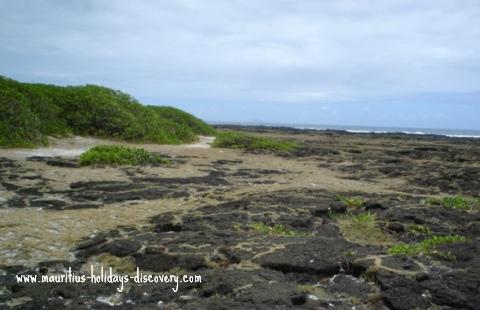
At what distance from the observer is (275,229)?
6.68m

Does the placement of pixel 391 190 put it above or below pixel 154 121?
below

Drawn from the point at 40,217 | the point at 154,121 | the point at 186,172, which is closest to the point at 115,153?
the point at 186,172

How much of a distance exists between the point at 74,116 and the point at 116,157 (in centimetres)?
886

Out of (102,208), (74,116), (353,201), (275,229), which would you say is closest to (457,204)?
(353,201)

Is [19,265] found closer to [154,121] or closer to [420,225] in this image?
[420,225]

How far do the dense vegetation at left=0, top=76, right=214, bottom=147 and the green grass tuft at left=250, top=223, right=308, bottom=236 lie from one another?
10689 millimetres

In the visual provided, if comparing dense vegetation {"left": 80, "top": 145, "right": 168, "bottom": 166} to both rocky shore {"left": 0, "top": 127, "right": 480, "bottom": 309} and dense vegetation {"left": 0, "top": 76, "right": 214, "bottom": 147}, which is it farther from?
dense vegetation {"left": 0, "top": 76, "right": 214, "bottom": 147}

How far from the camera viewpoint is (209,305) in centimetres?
398

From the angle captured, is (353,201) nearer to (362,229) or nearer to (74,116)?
(362,229)

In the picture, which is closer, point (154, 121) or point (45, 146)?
point (45, 146)

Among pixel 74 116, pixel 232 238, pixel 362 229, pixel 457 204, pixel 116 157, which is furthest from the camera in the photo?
pixel 74 116

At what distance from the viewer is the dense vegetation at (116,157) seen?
12.1 meters

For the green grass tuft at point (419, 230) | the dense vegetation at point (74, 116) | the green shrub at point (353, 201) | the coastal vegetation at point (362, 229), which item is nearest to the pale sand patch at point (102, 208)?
the dense vegetation at point (74, 116)

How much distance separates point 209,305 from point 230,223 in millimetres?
2879
